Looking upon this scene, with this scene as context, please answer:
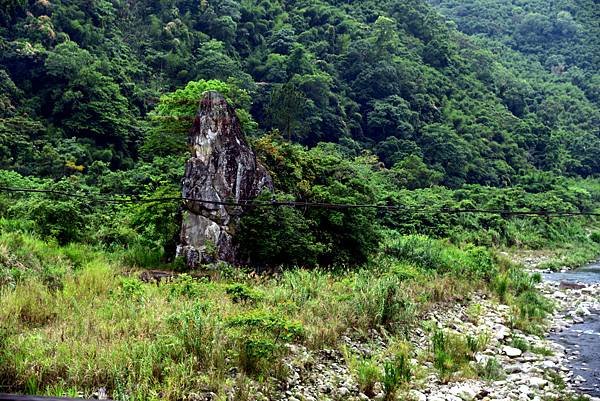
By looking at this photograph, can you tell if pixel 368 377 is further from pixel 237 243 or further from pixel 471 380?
pixel 237 243

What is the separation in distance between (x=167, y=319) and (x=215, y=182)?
6669 mm

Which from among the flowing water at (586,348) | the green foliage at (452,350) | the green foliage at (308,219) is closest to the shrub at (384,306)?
the green foliage at (452,350)

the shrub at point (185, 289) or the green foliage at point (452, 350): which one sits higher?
the shrub at point (185, 289)

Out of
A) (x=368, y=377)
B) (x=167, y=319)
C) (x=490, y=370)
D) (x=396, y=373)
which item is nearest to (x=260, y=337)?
(x=167, y=319)

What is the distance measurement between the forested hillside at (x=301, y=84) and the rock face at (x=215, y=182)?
46.1 feet

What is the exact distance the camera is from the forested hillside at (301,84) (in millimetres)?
32500

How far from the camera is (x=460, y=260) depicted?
1839 centimetres

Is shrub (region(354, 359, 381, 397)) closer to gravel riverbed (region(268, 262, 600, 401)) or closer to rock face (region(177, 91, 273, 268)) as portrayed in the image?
gravel riverbed (region(268, 262, 600, 401))

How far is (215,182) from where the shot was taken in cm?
1442

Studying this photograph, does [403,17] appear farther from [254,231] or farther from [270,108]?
[254,231]

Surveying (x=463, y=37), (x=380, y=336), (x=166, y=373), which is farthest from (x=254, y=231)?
(x=463, y=37)

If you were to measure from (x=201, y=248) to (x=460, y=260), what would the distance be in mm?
9587

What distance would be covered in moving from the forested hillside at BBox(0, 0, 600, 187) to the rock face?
554 inches

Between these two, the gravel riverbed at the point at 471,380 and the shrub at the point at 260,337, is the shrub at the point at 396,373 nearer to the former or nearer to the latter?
the gravel riverbed at the point at 471,380
